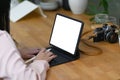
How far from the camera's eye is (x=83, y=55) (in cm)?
138

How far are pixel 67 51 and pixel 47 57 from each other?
0.37 ft

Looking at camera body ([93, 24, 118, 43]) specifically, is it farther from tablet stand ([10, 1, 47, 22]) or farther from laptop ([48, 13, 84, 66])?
tablet stand ([10, 1, 47, 22])

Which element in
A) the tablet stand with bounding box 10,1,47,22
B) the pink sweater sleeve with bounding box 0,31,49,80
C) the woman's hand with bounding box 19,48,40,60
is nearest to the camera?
the pink sweater sleeve with bounding box 0,31,49,80

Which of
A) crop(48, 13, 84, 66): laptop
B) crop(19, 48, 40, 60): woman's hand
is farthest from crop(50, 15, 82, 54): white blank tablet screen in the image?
crop(19, 48, 40, 60): woman's hand

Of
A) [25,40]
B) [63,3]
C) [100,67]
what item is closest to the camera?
[100,67]

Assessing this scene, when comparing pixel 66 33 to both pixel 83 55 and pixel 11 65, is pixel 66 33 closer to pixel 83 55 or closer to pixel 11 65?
pixel 83 55

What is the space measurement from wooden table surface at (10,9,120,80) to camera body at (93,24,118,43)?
24mm

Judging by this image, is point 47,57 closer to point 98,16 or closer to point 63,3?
point 98,16

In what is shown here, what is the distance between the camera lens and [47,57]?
4.22ft

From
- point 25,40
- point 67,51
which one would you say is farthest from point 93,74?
point 25,40

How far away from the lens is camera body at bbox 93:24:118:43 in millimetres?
1485

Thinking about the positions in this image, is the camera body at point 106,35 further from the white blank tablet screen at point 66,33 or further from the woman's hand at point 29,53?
the woman's hand at point 29,53

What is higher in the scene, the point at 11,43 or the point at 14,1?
the point at 11,43

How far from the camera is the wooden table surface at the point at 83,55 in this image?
1194 mm
